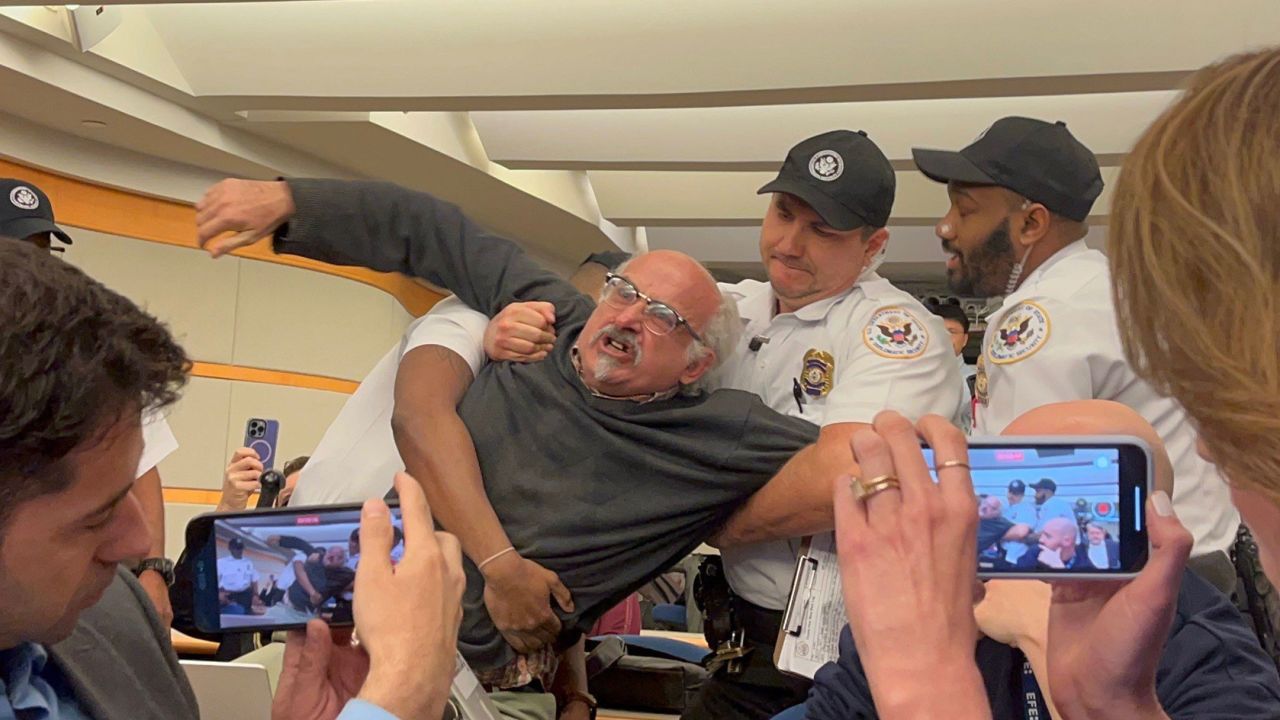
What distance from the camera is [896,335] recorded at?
6.88ft

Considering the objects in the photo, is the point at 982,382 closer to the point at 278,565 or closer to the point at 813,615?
the point at 813,615

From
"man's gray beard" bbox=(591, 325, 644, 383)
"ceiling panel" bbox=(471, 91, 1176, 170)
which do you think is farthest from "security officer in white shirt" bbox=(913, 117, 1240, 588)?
"ceiling panel" bbox=(471, 91, 1176, 170)

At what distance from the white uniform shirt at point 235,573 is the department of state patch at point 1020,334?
1.39 meters

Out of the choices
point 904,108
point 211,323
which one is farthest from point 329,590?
point 211,323

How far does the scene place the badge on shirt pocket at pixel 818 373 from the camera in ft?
7.20

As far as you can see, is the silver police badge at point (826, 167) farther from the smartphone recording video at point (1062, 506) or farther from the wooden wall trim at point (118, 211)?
the wooden wall trim at point (118, 211)

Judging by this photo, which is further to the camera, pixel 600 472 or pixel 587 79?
pixel 587 79

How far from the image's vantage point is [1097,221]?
6.79 metres

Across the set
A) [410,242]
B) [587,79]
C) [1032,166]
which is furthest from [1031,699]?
[587,79]

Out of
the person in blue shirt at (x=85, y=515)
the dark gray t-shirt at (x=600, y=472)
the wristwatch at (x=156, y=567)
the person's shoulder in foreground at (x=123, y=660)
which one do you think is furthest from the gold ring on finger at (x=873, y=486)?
the wristwatch at (x=156, y=567)

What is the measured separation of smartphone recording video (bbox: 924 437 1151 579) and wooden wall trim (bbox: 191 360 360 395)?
19.4ft

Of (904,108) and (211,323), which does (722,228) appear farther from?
(211,323)

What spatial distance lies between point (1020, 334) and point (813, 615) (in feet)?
2.18

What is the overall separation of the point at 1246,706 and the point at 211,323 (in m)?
6.22
